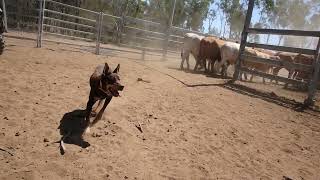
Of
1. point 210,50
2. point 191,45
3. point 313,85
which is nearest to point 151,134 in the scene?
point 313,85

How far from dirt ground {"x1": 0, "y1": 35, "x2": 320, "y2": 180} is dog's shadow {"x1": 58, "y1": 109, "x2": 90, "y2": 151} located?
0.30 ft

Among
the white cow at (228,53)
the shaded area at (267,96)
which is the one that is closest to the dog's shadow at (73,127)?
the shaded area at (267,96)

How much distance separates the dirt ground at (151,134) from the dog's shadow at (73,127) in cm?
9

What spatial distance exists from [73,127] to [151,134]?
122 cm

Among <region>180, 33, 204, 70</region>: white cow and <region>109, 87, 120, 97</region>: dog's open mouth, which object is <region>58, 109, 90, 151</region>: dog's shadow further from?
<region>180, 33, 204, 70</region>: white cow

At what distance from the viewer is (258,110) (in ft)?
24.7

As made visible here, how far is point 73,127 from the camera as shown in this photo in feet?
17.0

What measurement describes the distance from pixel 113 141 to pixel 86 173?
0.95 meters

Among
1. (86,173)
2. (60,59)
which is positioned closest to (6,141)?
(86,173)

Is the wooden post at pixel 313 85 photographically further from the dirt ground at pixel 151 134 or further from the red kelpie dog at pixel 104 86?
the red kelpie dog at pixel 104 86

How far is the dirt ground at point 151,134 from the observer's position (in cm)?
426

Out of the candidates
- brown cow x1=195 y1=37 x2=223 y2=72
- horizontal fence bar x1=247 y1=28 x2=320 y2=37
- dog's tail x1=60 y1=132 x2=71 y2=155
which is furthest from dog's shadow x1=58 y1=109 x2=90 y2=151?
brown cow x1=195 y1=37 x2=223 y2=72

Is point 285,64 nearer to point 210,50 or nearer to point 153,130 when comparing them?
point 210,50

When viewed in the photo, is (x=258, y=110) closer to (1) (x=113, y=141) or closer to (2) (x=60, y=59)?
(1) (x=113, y=141)
